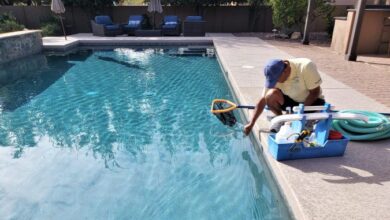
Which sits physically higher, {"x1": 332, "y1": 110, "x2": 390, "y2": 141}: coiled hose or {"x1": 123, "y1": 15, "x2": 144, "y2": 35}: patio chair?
{"x1": 123, "y1": 15, "x2": 144, "y2": 35}: patio chair

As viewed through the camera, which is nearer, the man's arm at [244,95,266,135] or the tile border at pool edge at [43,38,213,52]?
the man's arm at [244,95,266,135]

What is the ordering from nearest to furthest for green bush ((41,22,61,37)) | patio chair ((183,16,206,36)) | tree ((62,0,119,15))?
patio chair ((183,16,206,36))
green bush ((41,22,61,37))
tree ((62,0,119,15))

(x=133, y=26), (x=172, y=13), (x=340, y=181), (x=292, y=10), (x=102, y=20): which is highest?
(x=292, y=10)

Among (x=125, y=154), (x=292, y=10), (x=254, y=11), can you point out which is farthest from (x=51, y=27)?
(x=125, y=154)

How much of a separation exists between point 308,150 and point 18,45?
9774 mm

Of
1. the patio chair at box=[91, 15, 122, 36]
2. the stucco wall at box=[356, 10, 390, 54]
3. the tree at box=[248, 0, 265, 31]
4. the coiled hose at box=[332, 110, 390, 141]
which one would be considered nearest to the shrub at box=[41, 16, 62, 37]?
the patio chair at box=[91, 15, 122, 36]

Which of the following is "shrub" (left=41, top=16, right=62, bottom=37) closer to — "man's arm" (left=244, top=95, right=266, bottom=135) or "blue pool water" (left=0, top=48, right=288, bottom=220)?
"blue pool water" (left=0, top=48, right=288, bottom=220)

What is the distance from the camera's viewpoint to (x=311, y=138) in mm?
2977

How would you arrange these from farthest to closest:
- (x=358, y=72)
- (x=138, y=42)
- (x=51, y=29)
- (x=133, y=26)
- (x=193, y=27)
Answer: (x=51, y=29) → (x=133, y=26) → (x=193, y=27) → (x=138, y=42) → (x=358, y=72)

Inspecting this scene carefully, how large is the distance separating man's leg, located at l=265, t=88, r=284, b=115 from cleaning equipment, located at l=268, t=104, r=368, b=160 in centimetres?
42

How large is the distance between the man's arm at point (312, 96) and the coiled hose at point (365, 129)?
467 mm

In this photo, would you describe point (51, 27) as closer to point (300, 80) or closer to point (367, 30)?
point (367, 30)

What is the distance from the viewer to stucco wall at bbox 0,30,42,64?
860 centimetres

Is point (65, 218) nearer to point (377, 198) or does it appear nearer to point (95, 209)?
point (95, 209)
